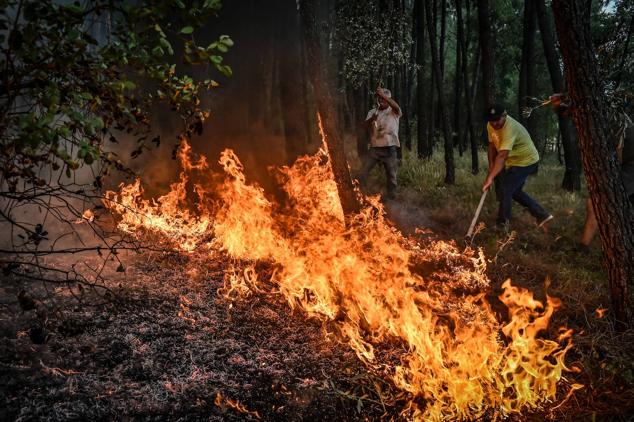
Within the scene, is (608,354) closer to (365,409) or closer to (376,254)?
(365,409)

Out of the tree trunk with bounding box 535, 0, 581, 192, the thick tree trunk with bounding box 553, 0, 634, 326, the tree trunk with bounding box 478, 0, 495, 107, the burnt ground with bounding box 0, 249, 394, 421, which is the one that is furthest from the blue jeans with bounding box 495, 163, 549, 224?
the burnt ground with bounding box 0, 249, 394, 421

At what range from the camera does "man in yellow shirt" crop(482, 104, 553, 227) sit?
7172 mm

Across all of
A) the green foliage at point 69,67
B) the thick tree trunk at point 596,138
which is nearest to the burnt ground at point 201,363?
the thick tree trunk at point 596,138

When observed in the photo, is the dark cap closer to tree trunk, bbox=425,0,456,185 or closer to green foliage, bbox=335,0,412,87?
tree trunk, bbox=425,0,456,185

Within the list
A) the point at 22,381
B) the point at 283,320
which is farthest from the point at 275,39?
the point at 22,381

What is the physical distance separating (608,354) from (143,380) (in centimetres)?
400

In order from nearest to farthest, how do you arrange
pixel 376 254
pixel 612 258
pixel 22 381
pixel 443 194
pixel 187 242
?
pixel 22 381
pixel 612 258
pixel 376 254
pixel 187 242
pixel 443 194

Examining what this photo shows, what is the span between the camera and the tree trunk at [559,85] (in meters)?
10.1

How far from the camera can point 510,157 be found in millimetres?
7516

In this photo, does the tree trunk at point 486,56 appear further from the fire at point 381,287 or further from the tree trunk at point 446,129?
the fire at point 381,287

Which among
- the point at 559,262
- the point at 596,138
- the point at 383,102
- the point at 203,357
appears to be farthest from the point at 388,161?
the point at 203,357

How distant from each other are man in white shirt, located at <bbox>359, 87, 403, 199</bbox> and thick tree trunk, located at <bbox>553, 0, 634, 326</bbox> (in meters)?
5.44

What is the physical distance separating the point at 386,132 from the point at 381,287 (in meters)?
5.14

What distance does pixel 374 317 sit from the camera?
14.7 ft
